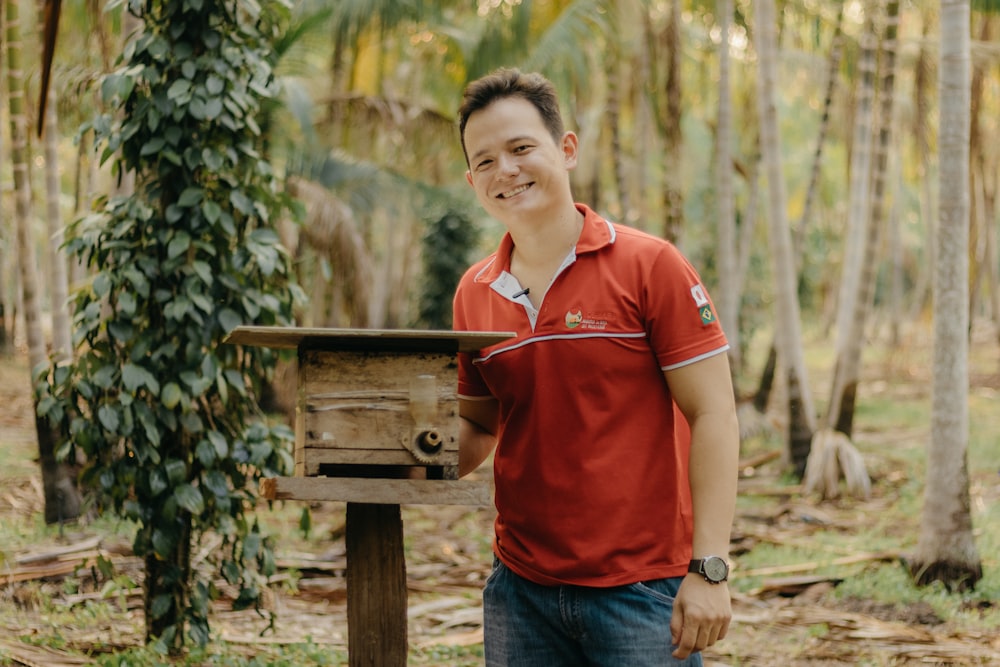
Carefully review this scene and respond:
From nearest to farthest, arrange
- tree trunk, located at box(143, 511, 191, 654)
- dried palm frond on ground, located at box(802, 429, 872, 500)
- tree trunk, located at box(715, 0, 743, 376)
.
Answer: tree trunk, located at box(143, 511, 191, 654) → dried palm frond on ground, located at box(802, 429, 872, 500) → tree trunk, located at box(715, 0, 743, 376)

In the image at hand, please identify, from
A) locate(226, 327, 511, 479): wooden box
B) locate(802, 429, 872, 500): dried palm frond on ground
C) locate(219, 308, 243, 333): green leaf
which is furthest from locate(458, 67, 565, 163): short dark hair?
locate(802, 429, 872, 500): dried palm frond on ground

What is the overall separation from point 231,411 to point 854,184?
9.12 meters

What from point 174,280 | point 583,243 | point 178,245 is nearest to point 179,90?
point 178,245

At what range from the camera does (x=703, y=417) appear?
80.7 inches

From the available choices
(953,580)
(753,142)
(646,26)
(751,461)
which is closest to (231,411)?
(953,580)

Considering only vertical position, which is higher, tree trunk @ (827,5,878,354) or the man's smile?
tree trunk @ (827,5,878,354)

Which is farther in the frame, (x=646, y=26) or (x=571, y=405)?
(x=646, y=26)

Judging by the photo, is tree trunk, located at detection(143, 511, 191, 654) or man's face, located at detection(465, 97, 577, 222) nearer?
man's face, located at detection(465, 97, 577, 222)

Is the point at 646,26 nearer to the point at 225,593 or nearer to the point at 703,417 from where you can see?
the point at 225,593

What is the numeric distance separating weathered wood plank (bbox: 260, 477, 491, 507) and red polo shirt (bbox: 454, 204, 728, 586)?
0.35ft

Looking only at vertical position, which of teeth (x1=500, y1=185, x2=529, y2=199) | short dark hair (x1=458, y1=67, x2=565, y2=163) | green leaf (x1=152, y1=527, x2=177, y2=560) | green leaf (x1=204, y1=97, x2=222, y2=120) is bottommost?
green leaf (x1=152, y1=527, x2=177, y2=560)

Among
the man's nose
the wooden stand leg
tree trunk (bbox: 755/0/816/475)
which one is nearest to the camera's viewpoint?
the man's nose

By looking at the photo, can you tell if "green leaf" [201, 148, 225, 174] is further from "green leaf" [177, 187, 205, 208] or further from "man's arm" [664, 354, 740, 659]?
"man's arm" [664, 354, 740, 659]

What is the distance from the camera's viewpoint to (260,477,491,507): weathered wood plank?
2.12 meters
